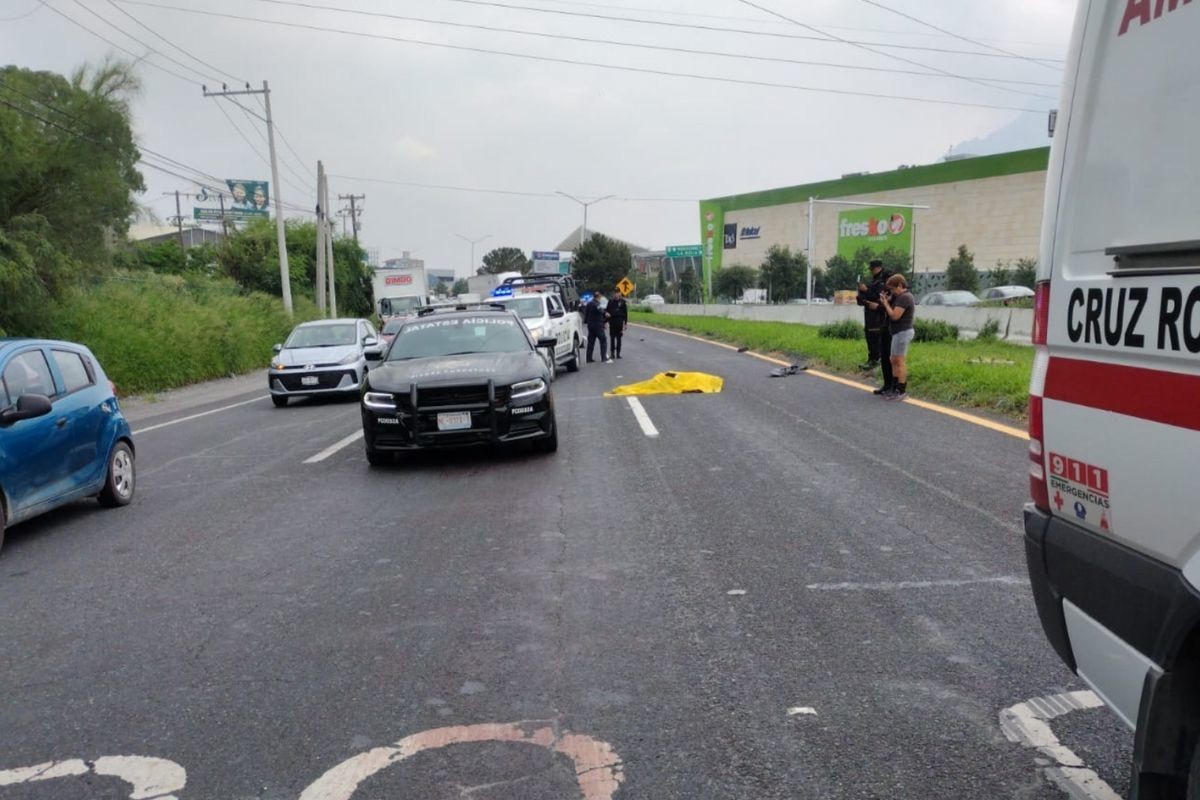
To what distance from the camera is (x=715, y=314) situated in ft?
177

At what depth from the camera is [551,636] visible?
4582 mm

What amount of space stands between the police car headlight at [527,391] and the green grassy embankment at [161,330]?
1414cm

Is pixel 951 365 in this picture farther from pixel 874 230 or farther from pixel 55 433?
pixel 874 230

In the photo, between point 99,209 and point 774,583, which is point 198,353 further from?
point 774,583

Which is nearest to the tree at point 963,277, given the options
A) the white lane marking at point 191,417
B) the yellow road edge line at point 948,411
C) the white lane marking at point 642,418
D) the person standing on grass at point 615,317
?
the person standing on grass at point 615,317

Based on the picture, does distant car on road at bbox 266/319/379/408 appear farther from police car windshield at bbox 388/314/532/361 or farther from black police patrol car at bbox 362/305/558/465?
black police patrol car at bbox 362/305/558/465

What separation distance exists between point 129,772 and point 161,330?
71.5 ft

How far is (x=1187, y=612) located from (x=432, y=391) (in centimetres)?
751

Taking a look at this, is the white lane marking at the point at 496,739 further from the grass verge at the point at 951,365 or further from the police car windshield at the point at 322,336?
the police car windshield at the point at 322,336

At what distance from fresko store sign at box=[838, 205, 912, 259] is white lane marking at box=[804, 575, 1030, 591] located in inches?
3184

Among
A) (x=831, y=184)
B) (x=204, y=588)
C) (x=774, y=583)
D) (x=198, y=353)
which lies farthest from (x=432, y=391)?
(x=831, y=184)

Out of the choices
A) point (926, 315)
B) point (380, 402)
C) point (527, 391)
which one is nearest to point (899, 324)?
point (527, 391)

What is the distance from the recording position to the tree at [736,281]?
85.5m

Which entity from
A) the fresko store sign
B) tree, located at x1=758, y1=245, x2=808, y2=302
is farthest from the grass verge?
the fresko store sign
